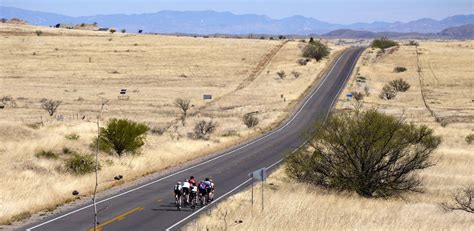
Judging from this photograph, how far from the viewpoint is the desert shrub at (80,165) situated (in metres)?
31.0

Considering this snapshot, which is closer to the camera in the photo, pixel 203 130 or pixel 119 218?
pixel 119 218

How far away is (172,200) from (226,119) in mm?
38499

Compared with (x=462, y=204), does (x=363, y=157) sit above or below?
above

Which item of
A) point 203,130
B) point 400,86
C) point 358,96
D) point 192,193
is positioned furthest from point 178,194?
point 400,86

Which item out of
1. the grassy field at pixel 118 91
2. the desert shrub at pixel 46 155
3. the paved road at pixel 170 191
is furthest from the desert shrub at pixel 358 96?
the desert shrub at pixel 46 155

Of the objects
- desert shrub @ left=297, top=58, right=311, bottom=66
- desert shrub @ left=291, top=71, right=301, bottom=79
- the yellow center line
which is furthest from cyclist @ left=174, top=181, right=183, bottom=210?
desert shrub @ left=297, top=58, right=311, bottom=66

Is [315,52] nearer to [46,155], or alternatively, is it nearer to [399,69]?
[399,69]

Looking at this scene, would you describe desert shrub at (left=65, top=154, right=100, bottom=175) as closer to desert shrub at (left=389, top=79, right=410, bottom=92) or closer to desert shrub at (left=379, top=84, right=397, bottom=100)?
desert shrub at (left=379, top=84, right=397, bottom=100)

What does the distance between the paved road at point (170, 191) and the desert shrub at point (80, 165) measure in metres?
3.77

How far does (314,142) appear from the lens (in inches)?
1181

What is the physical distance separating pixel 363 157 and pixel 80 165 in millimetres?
13712

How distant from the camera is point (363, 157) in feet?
89.2

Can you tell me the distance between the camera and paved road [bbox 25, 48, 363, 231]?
20297 mm

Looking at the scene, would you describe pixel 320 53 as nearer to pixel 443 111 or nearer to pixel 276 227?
pixel 443 111
